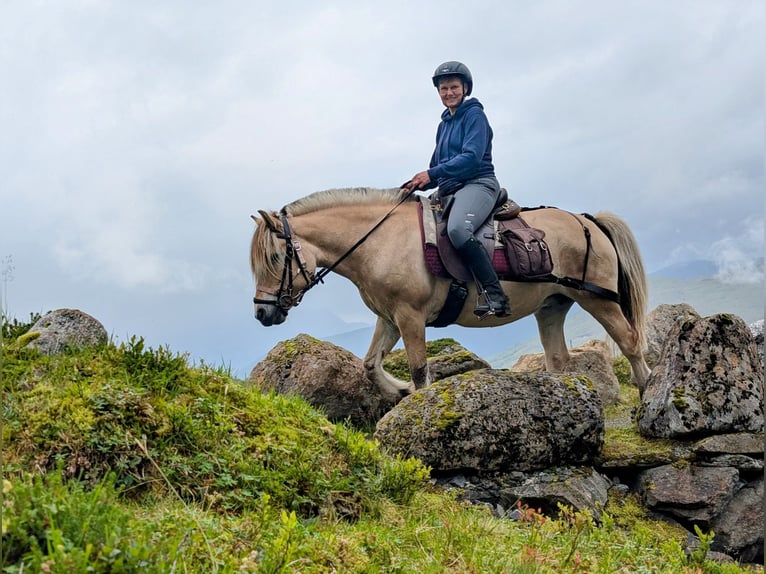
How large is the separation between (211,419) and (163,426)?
0.45m

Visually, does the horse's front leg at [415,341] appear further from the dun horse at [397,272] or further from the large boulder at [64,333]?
the large boulder at [64,333]

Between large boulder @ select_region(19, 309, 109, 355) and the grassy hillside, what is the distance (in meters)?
0.24

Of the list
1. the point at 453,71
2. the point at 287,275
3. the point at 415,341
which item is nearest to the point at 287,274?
the point at 287,275

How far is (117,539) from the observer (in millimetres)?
3023

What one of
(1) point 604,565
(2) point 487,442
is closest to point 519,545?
(1) point 604,565

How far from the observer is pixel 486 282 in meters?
9.41

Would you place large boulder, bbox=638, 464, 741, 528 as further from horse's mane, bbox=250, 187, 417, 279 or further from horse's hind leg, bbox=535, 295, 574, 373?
horse's mane, bbox=250, 187, 417, 279

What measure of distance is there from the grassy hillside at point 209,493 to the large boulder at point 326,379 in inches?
145

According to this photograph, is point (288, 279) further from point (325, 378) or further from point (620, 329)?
point (620, 329)

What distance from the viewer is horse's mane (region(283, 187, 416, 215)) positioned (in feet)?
32.6

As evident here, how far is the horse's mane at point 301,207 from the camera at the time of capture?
9297 mm

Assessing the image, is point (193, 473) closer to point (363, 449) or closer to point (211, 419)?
point (211, 419)

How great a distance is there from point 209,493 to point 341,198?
5969 millimetres

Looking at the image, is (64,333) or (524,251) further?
(524,251)
